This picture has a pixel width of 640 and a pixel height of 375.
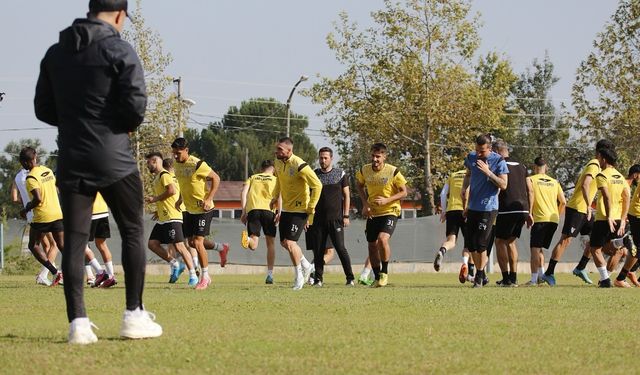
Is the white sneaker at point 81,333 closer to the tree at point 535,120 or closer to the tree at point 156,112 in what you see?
the tree at point 156,112

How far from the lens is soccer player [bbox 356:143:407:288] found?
17109mm

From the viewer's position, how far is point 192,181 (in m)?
18.1

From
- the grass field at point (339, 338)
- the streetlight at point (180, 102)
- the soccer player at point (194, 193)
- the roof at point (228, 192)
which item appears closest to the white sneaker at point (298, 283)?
the soccer player at point (194, 193)

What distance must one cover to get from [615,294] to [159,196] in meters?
7.61

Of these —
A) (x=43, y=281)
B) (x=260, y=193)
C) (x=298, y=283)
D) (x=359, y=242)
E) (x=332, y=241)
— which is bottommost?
(x=43, y=281)

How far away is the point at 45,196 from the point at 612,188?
882 centimetres

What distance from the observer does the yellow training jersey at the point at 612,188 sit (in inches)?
693

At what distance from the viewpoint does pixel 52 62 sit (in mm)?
7297

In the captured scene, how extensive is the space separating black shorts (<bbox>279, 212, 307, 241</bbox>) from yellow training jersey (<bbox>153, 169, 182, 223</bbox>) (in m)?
2.51

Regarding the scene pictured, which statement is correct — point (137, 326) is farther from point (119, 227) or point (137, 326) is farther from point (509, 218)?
point (509, 218)

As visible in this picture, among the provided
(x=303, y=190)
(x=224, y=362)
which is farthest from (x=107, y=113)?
(x=303, y=190)

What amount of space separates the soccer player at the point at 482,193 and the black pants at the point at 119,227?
31.2ft

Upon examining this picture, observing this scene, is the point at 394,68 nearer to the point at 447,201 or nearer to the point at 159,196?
the point at 447,201

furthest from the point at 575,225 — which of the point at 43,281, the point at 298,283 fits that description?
the point at 43,281
